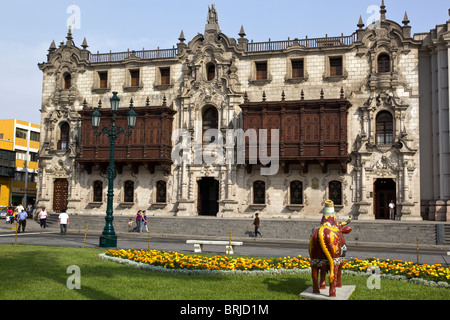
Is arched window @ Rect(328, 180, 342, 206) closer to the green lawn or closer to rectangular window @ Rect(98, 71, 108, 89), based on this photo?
rectangular window @ Rect(98, 71, 108, 89)

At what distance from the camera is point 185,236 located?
2975 cm

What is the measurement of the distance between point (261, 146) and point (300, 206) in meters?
5.19

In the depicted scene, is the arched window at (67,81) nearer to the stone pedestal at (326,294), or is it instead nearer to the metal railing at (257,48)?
the metal railing at (257,48)

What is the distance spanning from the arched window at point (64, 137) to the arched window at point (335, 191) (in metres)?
22.4

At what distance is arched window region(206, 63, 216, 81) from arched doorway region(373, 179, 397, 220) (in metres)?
15.0

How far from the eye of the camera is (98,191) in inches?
1522

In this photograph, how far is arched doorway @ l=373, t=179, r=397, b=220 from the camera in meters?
33.0

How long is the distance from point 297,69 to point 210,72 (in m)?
6.94

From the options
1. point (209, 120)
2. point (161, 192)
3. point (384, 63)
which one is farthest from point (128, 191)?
point (384, 63)

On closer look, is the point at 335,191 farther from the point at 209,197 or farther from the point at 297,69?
the point at 209,197

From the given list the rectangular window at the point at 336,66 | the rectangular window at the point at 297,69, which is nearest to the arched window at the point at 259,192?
the rectangular window at the point at 297,69

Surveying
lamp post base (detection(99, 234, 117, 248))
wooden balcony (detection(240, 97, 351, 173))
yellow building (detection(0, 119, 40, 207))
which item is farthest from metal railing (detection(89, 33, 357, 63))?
yellow building (detection(0, 119, 40, 207))

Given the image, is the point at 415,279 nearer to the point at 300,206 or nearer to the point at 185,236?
the point at 185,236
